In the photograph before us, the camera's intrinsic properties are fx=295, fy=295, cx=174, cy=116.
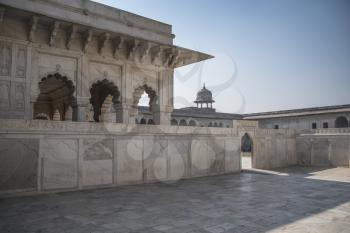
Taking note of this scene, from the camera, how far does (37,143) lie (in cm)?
694

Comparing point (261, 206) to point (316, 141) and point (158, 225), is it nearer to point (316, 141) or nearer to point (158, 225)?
point (158, 225)

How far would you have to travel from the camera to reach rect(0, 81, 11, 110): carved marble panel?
8.72 meters

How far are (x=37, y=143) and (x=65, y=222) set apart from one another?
9.87 feet

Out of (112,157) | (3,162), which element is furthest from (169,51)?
(3,162)

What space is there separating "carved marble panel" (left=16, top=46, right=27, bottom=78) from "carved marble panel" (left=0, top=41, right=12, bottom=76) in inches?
8.5

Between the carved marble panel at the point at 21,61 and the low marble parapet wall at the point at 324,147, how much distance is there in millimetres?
14333

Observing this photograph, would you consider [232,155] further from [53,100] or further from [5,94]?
[53,100]

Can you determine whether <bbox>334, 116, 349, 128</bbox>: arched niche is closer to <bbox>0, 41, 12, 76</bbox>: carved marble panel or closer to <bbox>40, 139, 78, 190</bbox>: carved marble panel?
<bbox>40, 139, 78, 190</bbox>: carved marble panel

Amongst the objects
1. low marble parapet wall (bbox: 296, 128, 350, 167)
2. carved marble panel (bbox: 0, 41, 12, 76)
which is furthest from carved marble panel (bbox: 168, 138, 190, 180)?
low marble parapet wall (bbox: 296, 128, 350, 167)

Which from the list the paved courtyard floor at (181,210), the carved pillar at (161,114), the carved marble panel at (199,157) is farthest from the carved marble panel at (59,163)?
the carved pillar at (161,114)

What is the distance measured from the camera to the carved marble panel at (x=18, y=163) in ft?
21.3

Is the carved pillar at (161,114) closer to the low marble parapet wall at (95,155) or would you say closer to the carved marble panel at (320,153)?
the low marble parapet wall at (95,155)

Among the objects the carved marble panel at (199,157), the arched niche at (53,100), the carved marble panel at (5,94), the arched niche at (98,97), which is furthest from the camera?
the arched niche at (98,97)

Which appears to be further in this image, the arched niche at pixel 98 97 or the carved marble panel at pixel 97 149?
the arched niche at pixel 98 97
